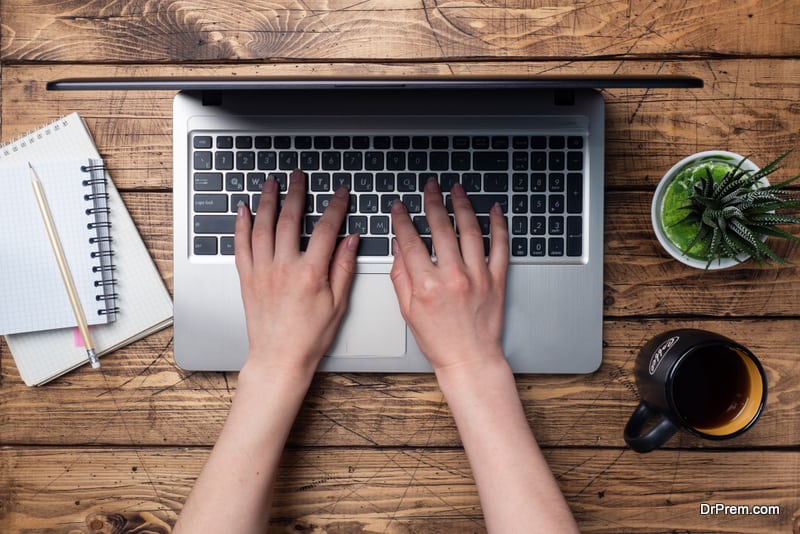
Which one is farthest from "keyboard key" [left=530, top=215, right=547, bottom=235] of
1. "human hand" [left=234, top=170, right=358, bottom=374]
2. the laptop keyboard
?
"human hand" [left=234, top=170, right=358, bottom=374]

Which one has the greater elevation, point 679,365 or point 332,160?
point 332,160

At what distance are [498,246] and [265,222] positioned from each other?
0.89 ft

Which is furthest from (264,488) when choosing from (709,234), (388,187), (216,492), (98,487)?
(709,234)

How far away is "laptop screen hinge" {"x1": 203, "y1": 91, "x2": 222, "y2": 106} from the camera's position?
0.64m

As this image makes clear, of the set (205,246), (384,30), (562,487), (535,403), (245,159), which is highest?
(384,30)

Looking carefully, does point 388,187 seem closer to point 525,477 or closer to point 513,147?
point 513,147

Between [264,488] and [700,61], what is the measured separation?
74 cm

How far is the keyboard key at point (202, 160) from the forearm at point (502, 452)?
365 millimetres

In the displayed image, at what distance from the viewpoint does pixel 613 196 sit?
27.1 inches

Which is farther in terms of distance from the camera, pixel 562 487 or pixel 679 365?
pixel 562 487

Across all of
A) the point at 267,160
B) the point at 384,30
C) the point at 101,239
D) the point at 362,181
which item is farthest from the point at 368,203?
the point at 101,239

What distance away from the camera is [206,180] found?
0.64 meters

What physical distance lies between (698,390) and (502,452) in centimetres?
24

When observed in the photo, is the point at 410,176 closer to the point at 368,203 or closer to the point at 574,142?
the point at 368,203
